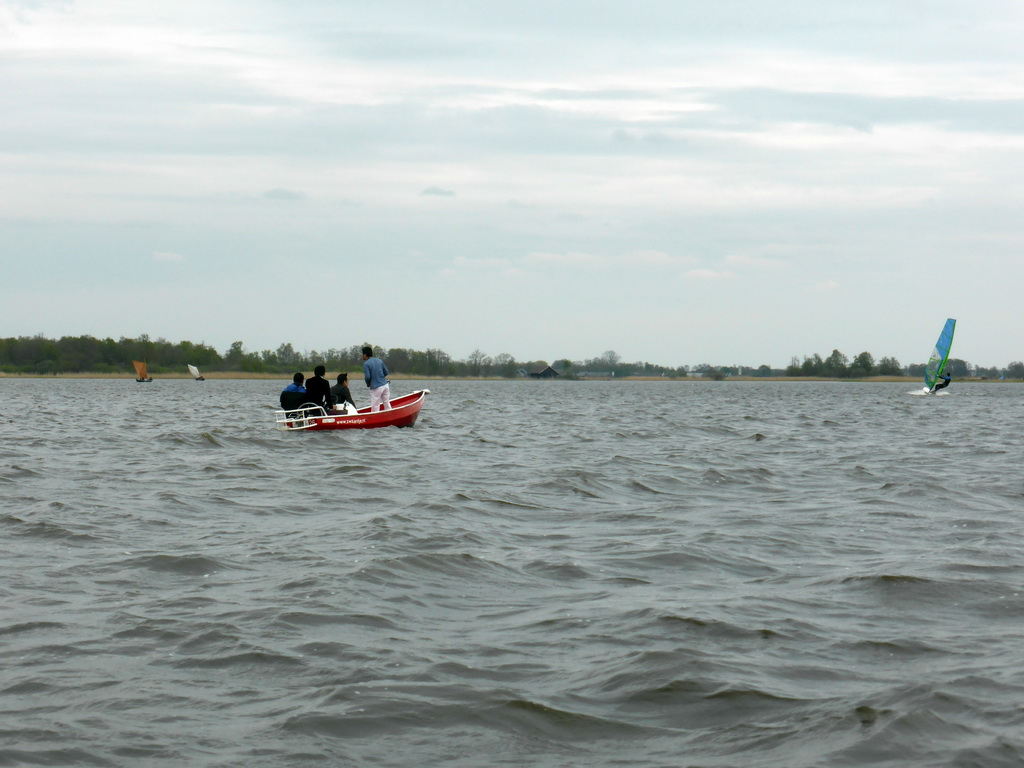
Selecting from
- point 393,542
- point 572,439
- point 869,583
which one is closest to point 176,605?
point 393,542

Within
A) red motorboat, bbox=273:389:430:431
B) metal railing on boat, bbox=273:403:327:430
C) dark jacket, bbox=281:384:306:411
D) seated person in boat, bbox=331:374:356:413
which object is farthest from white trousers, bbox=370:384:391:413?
dark jacket, bbox=281:384:306:411

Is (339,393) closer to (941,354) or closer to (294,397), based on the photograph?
(294,397)

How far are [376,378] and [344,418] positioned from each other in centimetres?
192

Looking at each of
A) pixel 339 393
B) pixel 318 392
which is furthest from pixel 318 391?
pixel 339 393

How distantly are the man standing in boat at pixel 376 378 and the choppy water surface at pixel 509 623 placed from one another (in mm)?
10360

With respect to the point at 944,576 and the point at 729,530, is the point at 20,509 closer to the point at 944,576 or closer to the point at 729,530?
the point at 729,530

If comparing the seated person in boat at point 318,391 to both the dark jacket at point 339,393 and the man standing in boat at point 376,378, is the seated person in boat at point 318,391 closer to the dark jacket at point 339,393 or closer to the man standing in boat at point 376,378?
the dark jacket at point 339,393

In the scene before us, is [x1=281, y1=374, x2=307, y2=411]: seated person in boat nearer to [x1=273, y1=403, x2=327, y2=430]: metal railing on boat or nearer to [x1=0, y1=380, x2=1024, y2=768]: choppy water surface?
[x1=273, y1=403, x2=327, y2=430]: metal railing on boat

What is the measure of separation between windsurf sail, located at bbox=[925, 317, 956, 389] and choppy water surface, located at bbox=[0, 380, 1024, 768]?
52.5 meters

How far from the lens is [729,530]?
995 centimetres

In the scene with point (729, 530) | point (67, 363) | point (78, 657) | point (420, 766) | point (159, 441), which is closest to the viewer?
point (420, 766)

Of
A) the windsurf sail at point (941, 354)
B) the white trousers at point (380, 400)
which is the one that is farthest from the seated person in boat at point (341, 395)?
the windsurf sail at point (941, 354)

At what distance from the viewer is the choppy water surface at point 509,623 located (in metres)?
4.38

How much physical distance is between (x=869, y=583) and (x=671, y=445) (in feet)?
49.3
